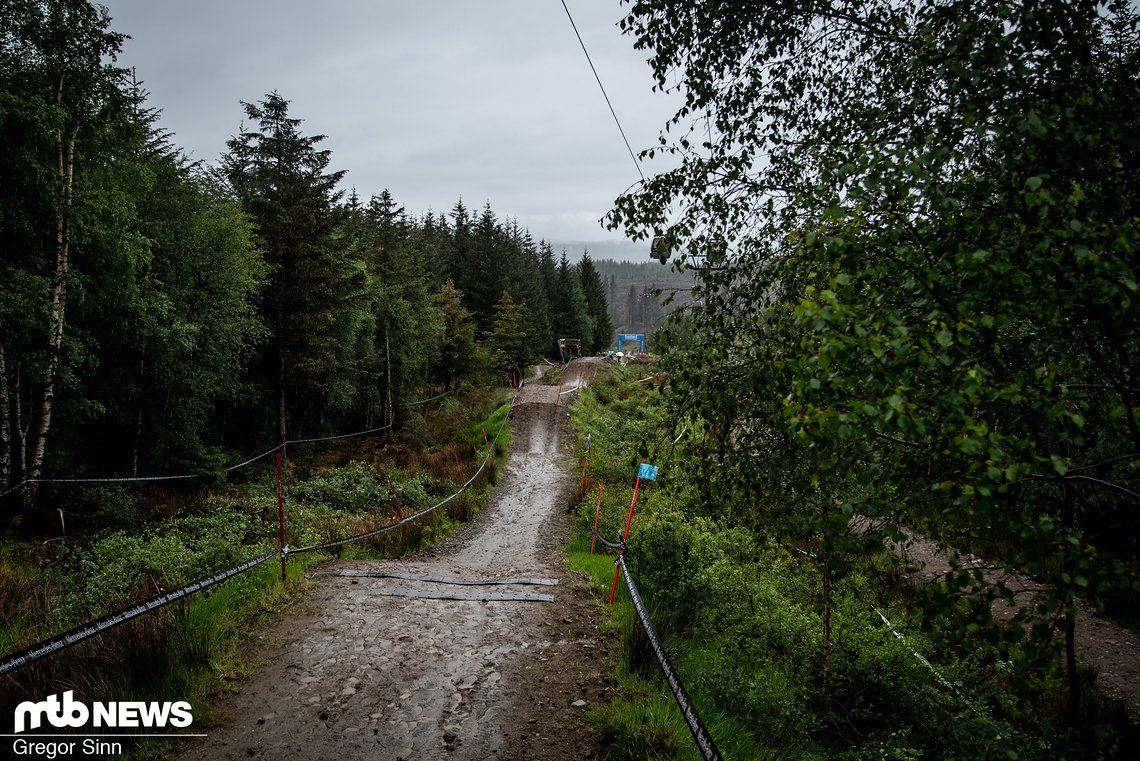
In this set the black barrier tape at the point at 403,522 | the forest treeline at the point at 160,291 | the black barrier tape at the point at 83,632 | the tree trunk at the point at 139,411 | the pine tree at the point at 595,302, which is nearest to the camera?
the black barrier tape at the point at 83,632

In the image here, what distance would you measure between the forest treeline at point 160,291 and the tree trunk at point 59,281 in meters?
0.04

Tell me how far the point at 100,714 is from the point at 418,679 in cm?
253

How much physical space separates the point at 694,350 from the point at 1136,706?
11.6m

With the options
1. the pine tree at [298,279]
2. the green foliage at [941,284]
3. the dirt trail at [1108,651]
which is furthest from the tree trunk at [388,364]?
the green foliage at [941,284]

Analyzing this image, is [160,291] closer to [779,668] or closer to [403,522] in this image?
[403,522]

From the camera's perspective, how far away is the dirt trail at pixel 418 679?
443cm

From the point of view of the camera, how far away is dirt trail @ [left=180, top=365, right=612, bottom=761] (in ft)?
14.5

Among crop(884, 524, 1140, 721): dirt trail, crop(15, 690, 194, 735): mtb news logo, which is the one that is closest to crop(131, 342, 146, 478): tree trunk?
crop(15, 690, 194, 735): mtb news logo

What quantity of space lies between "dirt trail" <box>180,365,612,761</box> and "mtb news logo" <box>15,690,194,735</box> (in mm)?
364

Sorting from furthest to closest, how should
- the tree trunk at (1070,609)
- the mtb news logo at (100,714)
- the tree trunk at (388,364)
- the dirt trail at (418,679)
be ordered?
the tree trunk at (388,364)
the dirt trail at (418,679)
the mtb news logo at (100,714)
the tree trunk at (1070,609)

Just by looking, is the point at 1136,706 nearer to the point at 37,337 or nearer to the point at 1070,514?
the point at 1070,514

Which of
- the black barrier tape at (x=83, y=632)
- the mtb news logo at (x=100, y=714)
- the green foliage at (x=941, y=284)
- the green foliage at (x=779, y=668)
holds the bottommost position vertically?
the green foliage at (x=779, y=668)

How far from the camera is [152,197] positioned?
1727 cm

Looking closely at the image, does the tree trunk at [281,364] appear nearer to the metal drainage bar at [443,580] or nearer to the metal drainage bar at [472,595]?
the metal drainage bar at [443,580]
